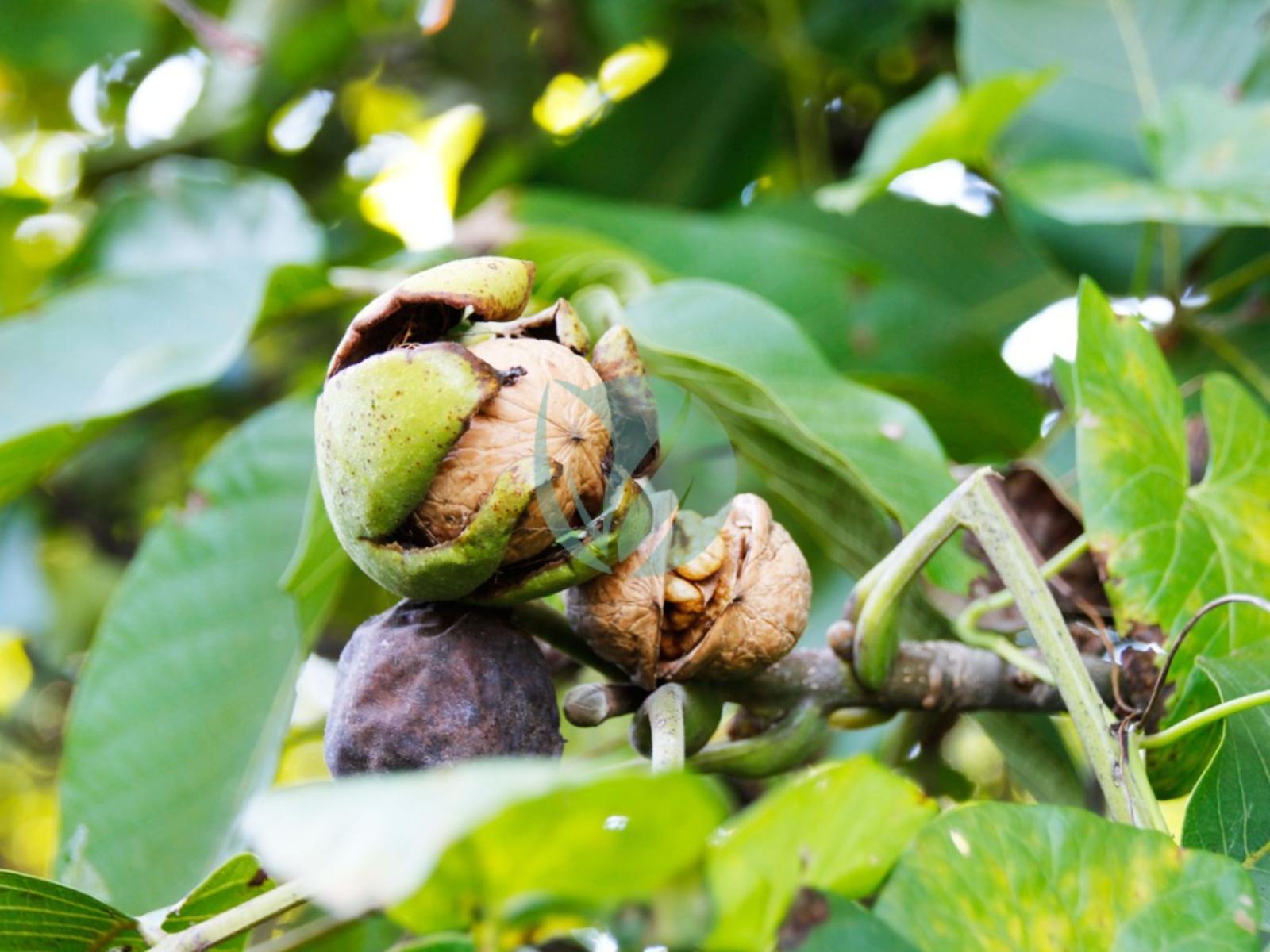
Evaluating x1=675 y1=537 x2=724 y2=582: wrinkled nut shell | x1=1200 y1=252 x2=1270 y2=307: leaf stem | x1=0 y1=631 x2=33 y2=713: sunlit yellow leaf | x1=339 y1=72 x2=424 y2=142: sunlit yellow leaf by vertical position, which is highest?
x1=675 y1=537 x2=724 y2=582: wrinkled nut shell

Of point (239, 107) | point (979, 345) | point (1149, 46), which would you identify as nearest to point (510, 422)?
point (979, 345)

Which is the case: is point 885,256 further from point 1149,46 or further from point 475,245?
point 475,245

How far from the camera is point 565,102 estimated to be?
219cm

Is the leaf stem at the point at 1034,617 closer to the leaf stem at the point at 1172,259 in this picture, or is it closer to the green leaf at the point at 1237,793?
the green leaf at the point at 1237,793

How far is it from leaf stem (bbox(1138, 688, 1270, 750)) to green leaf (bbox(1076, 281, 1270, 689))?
84mm

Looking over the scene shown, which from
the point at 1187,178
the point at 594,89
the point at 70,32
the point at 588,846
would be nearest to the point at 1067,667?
the point at 588,846

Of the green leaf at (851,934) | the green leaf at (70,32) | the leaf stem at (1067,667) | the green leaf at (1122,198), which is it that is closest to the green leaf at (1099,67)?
the green leaf at (1122,198)

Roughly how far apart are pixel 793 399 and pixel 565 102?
146 centimetres

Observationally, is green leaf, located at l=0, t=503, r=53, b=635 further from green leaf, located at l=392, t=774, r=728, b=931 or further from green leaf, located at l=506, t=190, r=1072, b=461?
green leaf, located at l=392, t=774, r=728, b=931

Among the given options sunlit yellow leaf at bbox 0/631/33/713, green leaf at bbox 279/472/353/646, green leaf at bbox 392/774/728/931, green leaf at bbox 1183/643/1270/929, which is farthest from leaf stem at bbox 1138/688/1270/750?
sunlit yellow leaf at bbox 0/631/33/713

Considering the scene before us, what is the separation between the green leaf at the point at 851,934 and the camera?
515 millimetres

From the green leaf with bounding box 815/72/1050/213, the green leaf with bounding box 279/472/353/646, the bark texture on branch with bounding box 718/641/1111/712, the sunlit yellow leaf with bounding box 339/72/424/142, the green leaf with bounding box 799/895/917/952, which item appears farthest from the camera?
the sunlit yellow leaf with bounding box 339/72/424/142

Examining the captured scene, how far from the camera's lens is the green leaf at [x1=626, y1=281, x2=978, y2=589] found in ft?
2.85

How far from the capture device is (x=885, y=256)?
165 cm
